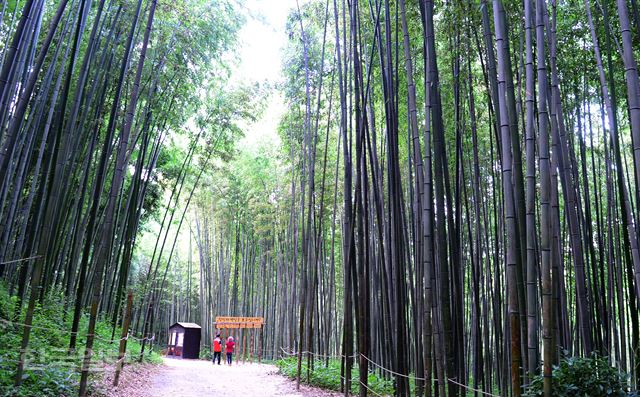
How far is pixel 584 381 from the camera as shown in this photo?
229 centimetres

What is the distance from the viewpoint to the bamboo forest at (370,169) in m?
2.65

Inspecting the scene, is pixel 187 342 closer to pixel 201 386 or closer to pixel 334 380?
pixel 201 386

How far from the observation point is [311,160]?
615 centimetres

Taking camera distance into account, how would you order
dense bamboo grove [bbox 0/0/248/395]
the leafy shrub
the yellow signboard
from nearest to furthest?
the leafy shrub, dense bamboo grove [bbox 0/0/248/395], the yellow signboard

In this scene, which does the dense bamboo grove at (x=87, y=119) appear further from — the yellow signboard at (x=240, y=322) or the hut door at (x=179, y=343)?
the hut door at (x=179, y=343)

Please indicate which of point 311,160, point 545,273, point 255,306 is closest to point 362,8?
point 311,160

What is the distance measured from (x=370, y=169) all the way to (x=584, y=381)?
13.9 ft

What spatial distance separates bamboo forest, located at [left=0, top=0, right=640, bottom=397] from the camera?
8.68 feet

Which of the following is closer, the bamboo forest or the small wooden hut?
the bamboo forest

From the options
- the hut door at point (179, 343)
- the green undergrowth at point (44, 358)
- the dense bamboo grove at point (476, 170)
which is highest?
the dense bamboo grove at point (476, 170)

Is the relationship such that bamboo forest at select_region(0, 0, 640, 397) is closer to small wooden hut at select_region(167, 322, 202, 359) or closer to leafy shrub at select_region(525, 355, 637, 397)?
leafy shrub at select_region(525, 355, 637, 397)

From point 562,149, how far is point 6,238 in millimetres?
4798

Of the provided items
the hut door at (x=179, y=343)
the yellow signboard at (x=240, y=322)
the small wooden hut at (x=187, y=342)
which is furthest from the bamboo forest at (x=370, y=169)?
the hut door at (x=179, y=343)

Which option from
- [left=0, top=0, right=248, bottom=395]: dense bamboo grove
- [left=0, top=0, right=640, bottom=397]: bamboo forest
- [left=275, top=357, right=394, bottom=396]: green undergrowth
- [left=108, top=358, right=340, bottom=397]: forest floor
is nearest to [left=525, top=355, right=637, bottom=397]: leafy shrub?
[left=0, top=0, right=640, bottom=397]: bamboo forest
